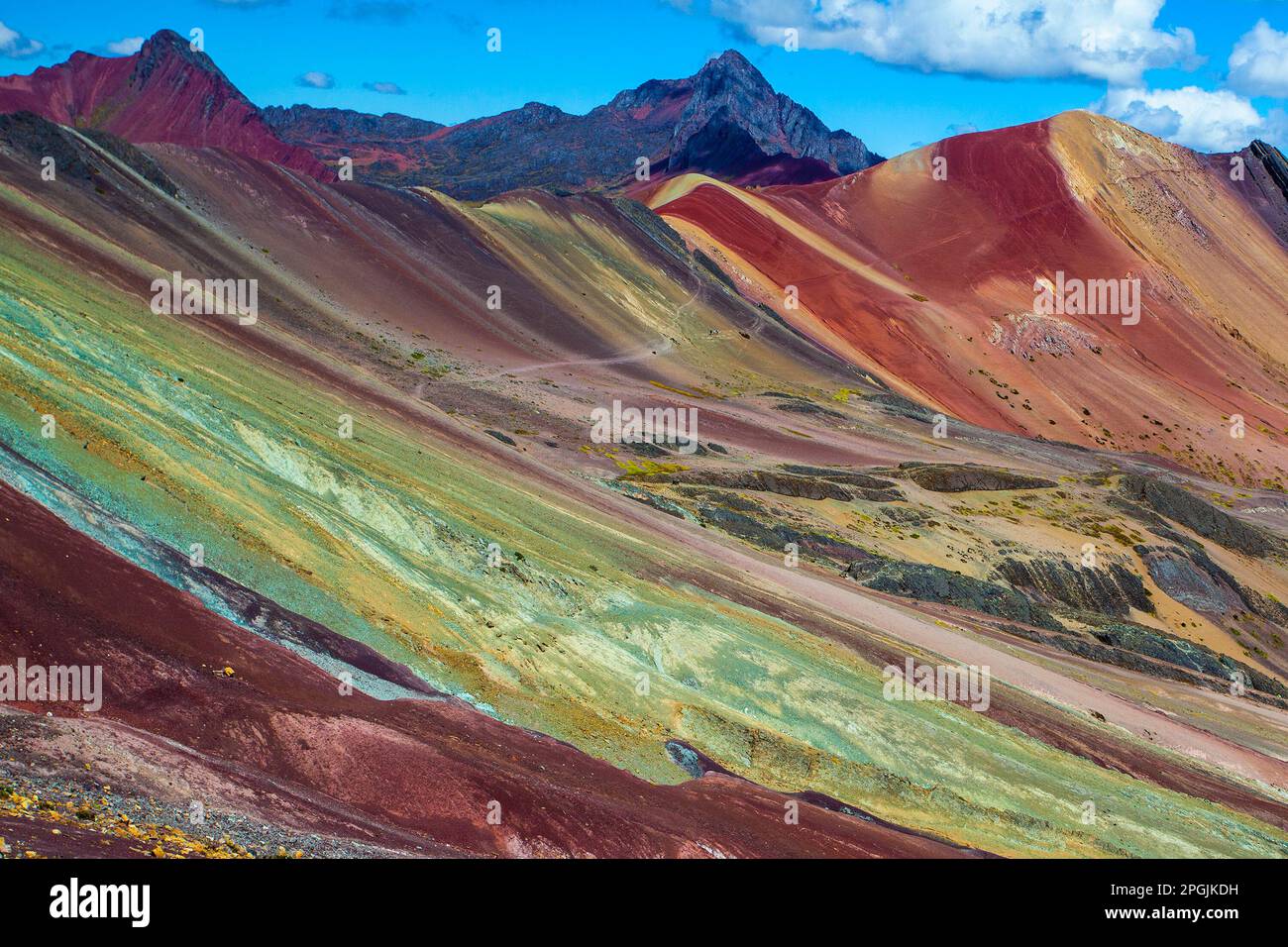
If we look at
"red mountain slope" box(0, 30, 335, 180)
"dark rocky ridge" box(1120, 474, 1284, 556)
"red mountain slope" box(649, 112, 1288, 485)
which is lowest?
"dark rocky ridge" box(1120, 474, 1284, 556)

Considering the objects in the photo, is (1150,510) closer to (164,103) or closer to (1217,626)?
(1217,626)

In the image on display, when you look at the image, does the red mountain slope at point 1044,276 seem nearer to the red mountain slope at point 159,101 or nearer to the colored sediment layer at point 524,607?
the colored sediment layer at point 524,607

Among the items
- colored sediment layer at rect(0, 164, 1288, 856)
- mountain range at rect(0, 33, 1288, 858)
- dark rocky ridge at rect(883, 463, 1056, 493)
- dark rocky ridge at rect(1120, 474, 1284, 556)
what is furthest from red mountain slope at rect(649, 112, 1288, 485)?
colored sediment layer at rect(0, 164, 1288, 856)

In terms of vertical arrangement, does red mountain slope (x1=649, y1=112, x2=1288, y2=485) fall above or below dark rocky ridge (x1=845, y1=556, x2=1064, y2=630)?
above

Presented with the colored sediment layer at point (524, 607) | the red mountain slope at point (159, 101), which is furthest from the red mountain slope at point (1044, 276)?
the red mountain slope at point (159, 101)

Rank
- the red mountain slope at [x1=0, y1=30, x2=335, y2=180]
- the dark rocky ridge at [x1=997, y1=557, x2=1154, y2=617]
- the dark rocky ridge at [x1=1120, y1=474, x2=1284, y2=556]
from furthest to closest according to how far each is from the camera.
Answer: the red mountain slope at [x1=0, y1=30, x2=335, y2=180]
the dark rocky ridge at [x1=1120, y1=474, x2=1284, y2=556]
the dark rocky ridge at [x1=997, y1=557, x2=1154, y2=617]

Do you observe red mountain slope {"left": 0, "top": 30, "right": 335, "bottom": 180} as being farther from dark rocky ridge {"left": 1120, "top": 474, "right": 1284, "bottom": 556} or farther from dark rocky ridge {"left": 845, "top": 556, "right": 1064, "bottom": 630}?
dark rocky ridge {"left": 845, "top": 556, "right": 1064, "bottom": 630}

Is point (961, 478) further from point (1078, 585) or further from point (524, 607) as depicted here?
point (524, 607)
